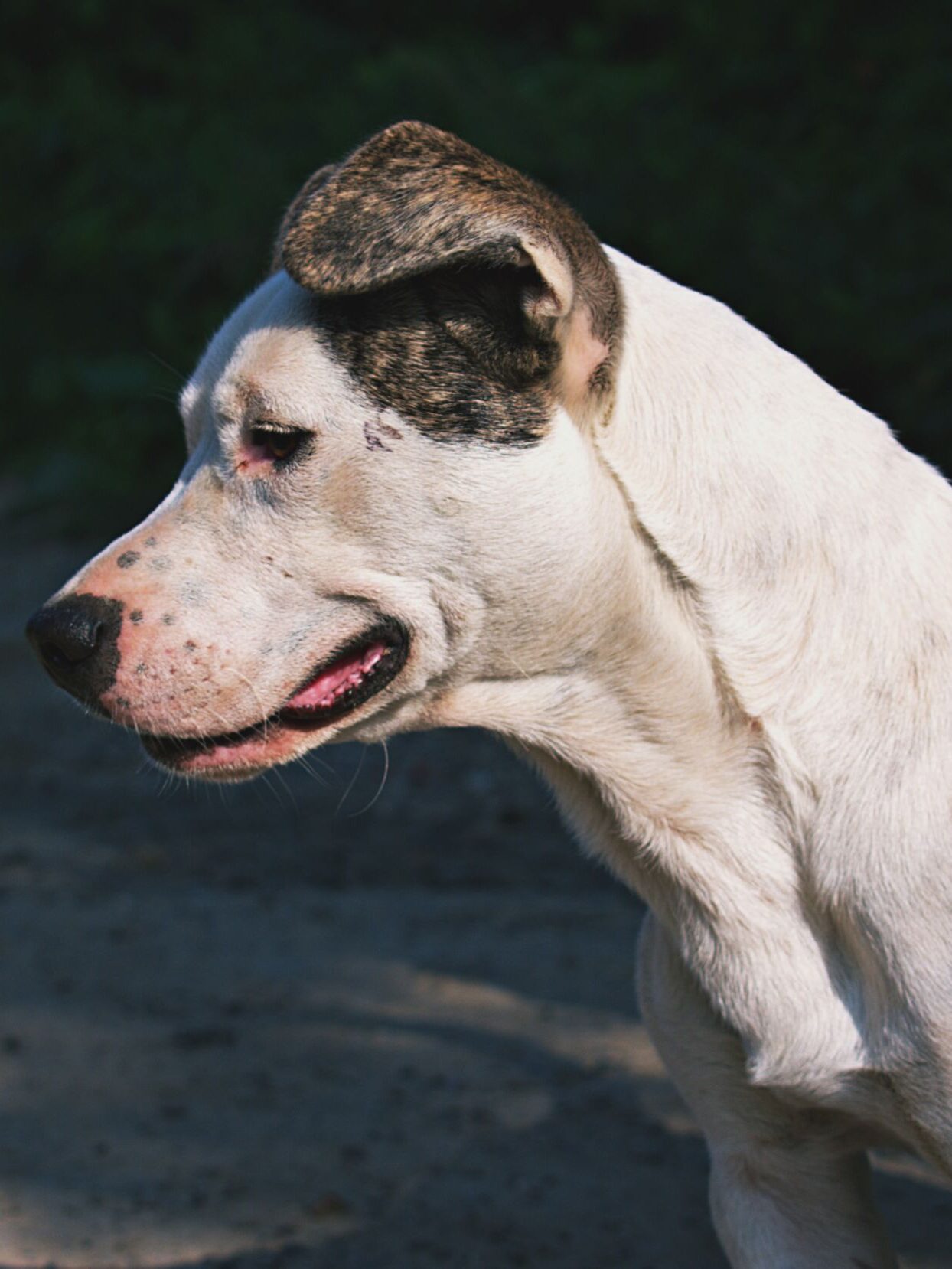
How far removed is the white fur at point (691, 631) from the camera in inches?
91.4

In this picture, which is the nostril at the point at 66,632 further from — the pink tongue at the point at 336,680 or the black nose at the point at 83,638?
the pink tongue at the point at 336,680

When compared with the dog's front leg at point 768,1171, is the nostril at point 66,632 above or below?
above

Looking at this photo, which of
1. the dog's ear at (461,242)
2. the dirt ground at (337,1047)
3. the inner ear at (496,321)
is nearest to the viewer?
the dog's ear at (461,242)

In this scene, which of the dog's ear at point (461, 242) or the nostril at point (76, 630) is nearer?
the dog's ear at point (461, 242)

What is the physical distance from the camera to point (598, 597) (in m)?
2.38

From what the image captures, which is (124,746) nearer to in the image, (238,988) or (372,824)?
(372,824)

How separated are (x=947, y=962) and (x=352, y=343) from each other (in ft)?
4.11

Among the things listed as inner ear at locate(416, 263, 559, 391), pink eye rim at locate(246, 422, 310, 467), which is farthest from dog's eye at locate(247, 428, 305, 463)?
inner ear at locate(416, 263, 559, 391)

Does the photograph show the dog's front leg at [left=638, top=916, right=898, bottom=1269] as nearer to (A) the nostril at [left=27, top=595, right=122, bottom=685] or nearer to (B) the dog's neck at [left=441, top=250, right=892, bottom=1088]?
(B) the dog's neck at [left=441, top=250, right=892, bottom=1088]

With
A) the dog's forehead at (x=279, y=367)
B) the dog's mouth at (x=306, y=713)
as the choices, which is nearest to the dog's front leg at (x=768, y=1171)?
the dog's mouth at (x=306, y=713)

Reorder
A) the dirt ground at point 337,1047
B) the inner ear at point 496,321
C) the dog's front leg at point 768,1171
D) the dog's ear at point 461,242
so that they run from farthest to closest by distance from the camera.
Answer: the dirt ground at point 337,1047 < the dog's front leg at point 768,1171 < the inner ear at point 496,321 < the dog's ear at point 461,242

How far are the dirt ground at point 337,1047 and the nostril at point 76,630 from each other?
0.52 metres

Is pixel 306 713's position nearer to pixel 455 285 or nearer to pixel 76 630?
pixel 76 630

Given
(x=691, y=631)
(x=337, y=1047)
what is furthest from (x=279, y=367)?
(x=337, y=1047)
